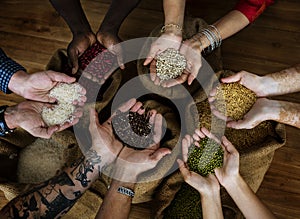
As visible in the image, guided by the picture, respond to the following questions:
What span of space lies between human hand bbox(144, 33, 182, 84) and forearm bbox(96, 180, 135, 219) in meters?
0.45

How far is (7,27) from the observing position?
6.66 feet

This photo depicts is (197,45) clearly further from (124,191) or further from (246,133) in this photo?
(124,191)

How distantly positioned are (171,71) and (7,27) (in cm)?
101

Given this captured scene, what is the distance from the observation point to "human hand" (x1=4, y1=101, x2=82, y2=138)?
147 centimetres

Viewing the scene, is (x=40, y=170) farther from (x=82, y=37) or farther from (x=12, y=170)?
(x=82, y=37)

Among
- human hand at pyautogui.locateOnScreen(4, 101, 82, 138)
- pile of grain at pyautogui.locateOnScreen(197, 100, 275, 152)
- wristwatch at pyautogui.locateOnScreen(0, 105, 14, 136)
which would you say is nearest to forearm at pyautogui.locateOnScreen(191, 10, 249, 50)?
pile of grain at pyautogui.locateOnScreen(197, 100, 275, 152)

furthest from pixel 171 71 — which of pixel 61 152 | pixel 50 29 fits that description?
pixel 50 29

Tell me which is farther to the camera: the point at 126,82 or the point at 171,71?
the point at 126,82

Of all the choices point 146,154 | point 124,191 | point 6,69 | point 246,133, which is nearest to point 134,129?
point 146,154

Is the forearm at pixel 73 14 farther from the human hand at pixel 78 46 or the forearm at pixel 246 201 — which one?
the forearm at pixel 246 201

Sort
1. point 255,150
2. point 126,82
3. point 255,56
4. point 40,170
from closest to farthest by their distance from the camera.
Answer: point 255,150 < point 40,170 < point 126,82 < point 255,56

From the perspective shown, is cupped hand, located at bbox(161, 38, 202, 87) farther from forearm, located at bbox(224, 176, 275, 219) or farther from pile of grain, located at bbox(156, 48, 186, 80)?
forearm, located at bbox(224, 176, 275, 219)

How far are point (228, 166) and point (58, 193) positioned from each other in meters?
0.64

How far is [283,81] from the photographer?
5.06ft
